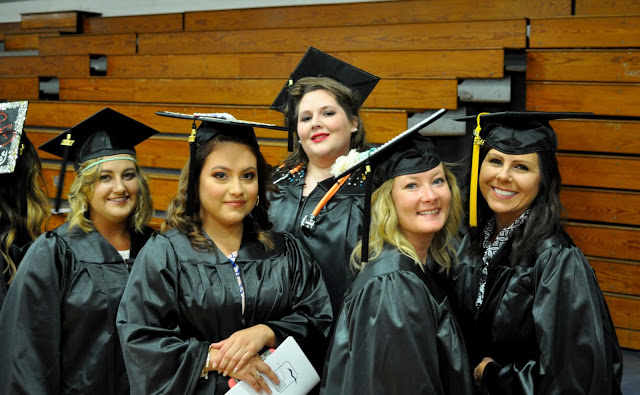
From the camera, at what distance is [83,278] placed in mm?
2711

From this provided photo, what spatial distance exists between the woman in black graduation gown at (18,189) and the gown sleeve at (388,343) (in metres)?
1.71

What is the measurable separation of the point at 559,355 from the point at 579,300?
19 cm

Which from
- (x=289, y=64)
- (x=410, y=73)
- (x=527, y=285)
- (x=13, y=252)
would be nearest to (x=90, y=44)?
(x=289, y=64)

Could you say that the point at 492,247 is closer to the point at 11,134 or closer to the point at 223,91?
the point at 11,134

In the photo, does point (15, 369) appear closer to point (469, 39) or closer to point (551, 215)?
point (551, 215)

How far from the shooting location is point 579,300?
2.23 meters

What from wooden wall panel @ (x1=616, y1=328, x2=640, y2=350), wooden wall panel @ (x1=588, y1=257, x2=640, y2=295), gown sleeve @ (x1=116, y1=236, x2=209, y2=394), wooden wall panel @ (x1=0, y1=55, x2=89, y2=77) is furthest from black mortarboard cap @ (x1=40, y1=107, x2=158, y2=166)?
wooden wall panel @ (x1=0, y1=55, x2=89, y2=77)

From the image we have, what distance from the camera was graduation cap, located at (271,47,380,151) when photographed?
10.3ft

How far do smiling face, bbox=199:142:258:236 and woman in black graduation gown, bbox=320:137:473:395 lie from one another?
0.43 meters

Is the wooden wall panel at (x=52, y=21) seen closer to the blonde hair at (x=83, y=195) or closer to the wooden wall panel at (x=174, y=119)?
the wooden wall panel at (x=174, y=119)

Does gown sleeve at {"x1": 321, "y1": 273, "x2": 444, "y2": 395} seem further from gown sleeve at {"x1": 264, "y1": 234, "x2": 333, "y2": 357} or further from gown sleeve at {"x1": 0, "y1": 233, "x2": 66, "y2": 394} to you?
gown sleeve at {"x1": 0, "y1": 233, "x2": 66, "y2": 394}

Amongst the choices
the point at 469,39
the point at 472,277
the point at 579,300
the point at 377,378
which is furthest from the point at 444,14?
the point at 377,378

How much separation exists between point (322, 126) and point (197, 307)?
3.47 feet

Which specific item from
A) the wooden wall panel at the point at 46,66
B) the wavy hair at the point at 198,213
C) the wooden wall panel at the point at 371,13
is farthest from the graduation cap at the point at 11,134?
the wooden wall panel at the point at 46,66
